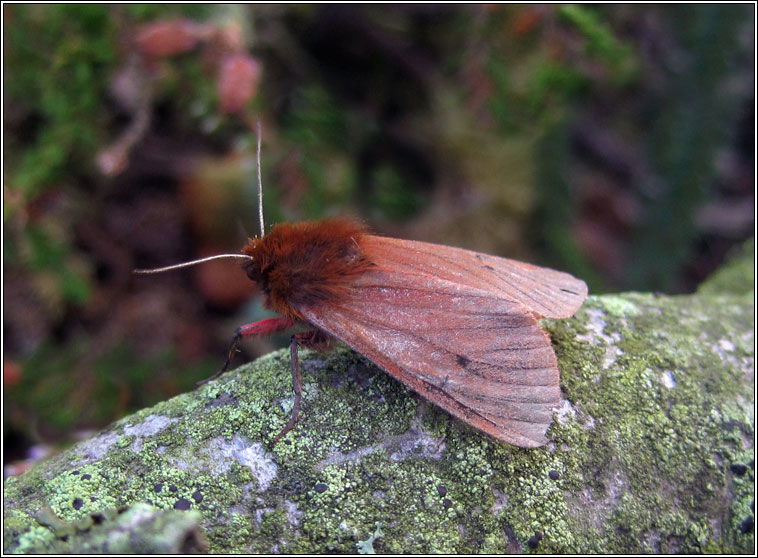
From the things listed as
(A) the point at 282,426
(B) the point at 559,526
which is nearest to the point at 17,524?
(A) the point at 282,426

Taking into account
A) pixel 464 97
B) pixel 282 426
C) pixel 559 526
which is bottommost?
pixel 559 526

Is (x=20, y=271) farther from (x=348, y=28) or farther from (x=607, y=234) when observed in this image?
(x=607, y=234)

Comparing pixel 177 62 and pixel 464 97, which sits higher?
pixel 177 62

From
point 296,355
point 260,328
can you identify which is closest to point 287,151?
point 260,328

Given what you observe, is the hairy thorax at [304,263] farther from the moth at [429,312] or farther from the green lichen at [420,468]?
the green lichen at [420,468]

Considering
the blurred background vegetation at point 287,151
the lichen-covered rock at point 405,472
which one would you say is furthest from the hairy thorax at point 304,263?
the blurred background vegetation at point 287,151

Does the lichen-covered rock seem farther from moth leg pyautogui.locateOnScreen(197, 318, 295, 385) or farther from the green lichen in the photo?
moth leg pyautogui.locateOnScreen(197, 318, 295, 385)
